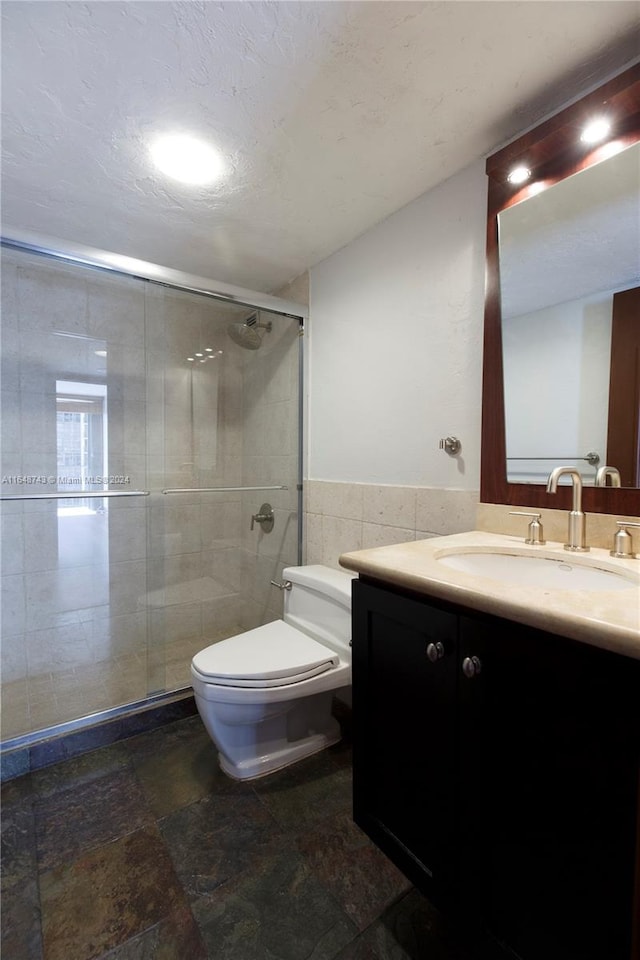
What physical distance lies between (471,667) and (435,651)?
0.07 meters

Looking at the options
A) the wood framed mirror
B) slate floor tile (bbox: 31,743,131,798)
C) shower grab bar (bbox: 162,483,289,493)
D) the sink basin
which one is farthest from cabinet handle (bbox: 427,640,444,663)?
shower grab bar (bbox: 162,483,289,493)

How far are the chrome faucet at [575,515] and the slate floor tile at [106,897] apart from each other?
136 centimetres

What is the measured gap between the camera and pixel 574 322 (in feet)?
3.70

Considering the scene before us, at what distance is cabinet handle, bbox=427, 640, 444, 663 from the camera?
79 centimetres

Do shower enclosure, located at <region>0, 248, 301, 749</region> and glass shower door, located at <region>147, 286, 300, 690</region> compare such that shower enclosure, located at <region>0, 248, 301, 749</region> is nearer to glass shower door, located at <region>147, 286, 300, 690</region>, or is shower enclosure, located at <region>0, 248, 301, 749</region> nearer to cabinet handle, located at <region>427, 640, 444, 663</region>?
glass shower door, located at <region>147, 286, 300, 690</region>

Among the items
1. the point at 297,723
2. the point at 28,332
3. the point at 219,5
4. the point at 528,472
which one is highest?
the point at 219,5

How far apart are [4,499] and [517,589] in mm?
2150

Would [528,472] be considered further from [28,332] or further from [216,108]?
[28,332]

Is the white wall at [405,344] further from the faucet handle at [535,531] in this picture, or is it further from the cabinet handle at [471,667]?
the cabinet handle at [471,667]

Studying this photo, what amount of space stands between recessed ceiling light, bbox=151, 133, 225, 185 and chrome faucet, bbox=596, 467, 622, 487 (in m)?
1.49

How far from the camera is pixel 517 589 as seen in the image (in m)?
0.72

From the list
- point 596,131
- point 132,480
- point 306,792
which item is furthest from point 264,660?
point 596,131

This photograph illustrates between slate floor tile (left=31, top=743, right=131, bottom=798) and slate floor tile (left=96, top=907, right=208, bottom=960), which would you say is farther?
slate floor tile (left=31, top=743, right=131, bottom=798)

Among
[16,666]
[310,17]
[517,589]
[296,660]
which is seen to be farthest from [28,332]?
[517,589]
